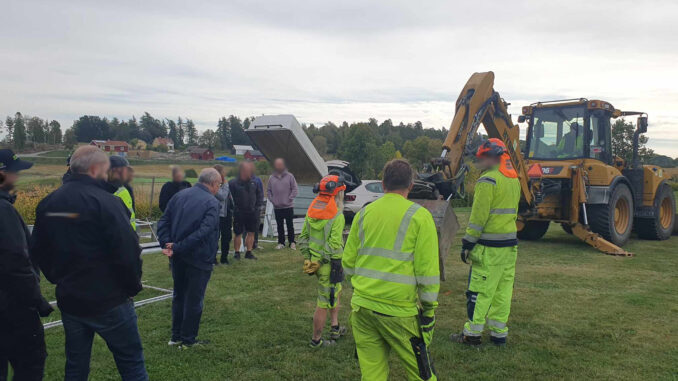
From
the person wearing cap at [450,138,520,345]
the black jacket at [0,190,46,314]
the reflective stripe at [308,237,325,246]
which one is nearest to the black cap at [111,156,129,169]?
the black jacket at [0,190,46,314]

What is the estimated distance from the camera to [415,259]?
9.57ft

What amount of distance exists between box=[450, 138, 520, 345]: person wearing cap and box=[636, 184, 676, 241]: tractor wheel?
9.09 meters

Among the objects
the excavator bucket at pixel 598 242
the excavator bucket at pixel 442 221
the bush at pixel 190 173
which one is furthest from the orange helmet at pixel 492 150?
the excavator bucket at pixel 598 242

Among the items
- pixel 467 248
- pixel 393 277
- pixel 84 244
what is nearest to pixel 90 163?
pixel 84 244

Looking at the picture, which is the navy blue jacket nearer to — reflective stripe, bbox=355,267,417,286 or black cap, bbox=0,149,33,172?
black cap, bbox=0,149,33,172

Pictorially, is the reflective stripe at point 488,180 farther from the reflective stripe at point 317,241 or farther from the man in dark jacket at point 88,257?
the man in dark jacket at point 88,257

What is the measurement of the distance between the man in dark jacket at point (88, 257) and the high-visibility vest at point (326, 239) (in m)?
1.94

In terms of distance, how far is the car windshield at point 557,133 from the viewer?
1025 cm

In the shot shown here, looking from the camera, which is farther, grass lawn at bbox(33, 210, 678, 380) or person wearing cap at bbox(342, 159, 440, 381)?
grass lawn at bbox(33, 210, 678, 380)

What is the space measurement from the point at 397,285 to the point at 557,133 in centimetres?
925

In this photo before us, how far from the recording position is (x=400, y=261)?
9.55 ft

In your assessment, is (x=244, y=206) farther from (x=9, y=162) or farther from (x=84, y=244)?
(x=84, y=244)

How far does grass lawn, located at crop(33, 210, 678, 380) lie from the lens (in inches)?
165

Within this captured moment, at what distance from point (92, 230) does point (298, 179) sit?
31.1 ft
